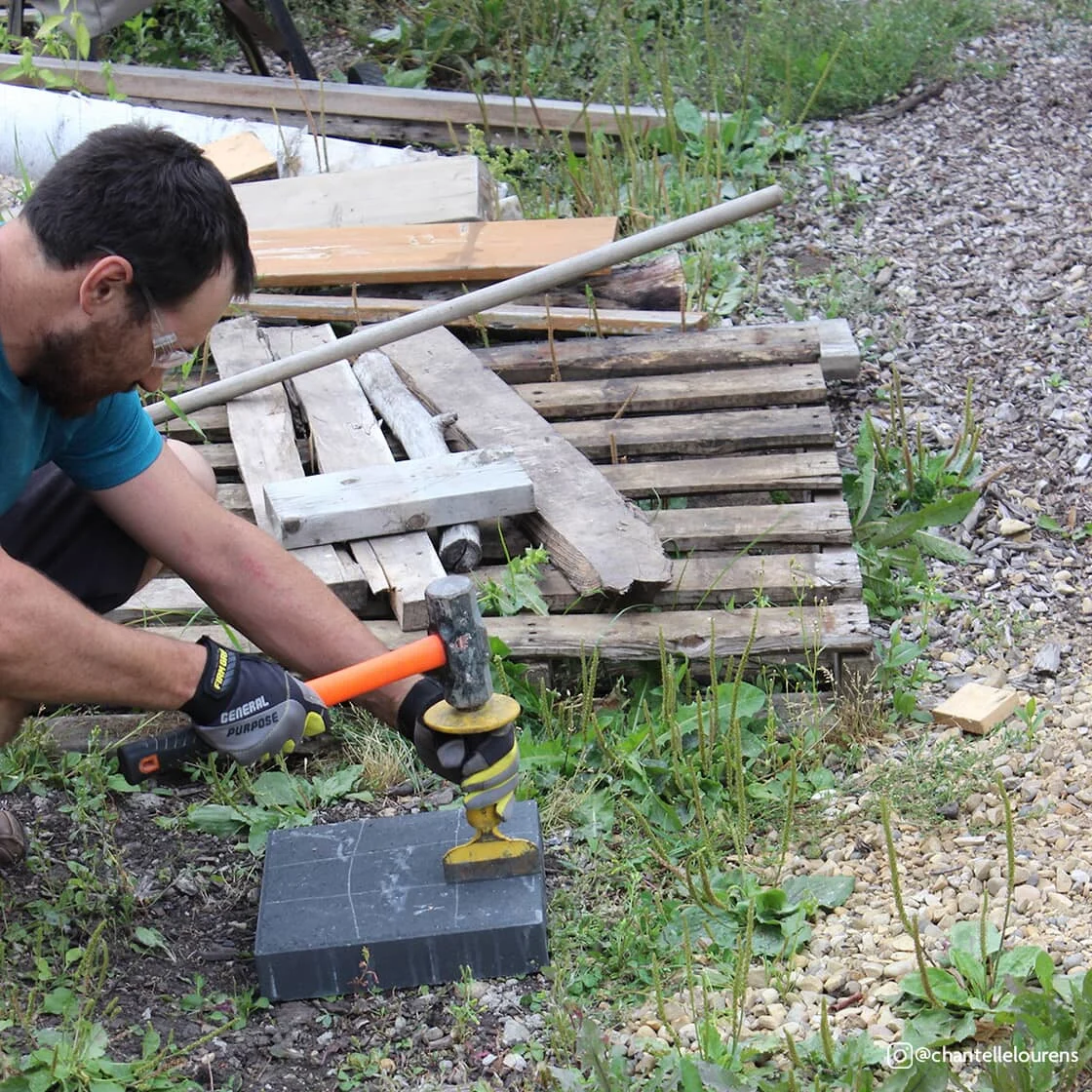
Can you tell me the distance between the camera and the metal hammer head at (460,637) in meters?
2.28

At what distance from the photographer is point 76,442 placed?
264 cm

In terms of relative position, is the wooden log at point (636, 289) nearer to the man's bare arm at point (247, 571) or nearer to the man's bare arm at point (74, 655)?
the man's bare arm at point (247, 571)

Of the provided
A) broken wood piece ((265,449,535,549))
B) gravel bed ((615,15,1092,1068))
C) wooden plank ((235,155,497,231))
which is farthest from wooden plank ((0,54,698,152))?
broken wood piece ((265,449,535,549))

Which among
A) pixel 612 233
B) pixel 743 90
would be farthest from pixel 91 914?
pixel 743 90

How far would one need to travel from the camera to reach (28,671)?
222cm

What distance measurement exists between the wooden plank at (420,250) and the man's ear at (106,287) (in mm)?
2418

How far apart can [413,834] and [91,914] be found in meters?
0.66

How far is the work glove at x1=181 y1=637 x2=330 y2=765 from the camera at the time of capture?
2.27 m

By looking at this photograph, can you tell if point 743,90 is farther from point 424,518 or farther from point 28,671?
point 28,671

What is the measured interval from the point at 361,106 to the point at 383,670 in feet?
14.4

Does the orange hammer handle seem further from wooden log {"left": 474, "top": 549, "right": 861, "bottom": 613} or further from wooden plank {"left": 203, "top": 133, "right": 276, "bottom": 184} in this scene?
wooden plank {"left": 203, "top": 133, "right": 276, "bottom": 184}

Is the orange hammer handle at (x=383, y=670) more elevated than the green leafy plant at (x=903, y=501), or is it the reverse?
the orange hammer handle at (x=383, y=670)

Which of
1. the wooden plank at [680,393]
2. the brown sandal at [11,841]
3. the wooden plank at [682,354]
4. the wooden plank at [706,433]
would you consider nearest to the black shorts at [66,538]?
the brown sandal at [11,841]

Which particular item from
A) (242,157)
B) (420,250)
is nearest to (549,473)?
(420,250)
